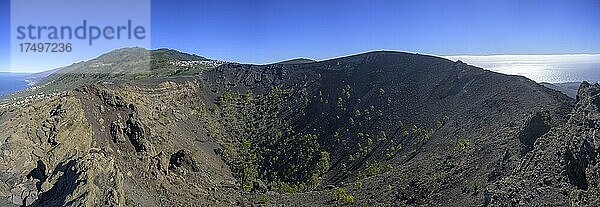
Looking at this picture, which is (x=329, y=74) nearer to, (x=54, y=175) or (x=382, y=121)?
(x=382, y=121)

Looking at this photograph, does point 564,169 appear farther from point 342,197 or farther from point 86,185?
point 86,185

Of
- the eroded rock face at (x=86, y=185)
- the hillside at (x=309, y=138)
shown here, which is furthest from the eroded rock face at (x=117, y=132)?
the eroded rock face at (x=86, y=185)

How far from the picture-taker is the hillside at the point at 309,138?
27.9 metres

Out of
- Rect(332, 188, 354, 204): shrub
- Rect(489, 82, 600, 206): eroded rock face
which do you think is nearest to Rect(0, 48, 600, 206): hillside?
Rect(489, 82, 600, 206): eroded rock face

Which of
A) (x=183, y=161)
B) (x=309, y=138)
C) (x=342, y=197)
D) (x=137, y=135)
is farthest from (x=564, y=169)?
(x=309, y=138)

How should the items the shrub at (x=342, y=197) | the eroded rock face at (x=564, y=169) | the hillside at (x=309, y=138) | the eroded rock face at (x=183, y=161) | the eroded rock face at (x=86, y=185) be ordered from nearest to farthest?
the eroded rock face at (x=564, y=169) → the eroded rock face at (x=86, y=185) → the hillside at (x=309, y=138) → the shrub at (x=342, y=197) → the eroded rock face at (x=183, y=161)

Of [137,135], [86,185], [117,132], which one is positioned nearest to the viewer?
[86,185]

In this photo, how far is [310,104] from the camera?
3061 inches

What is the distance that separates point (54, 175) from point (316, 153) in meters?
38.0

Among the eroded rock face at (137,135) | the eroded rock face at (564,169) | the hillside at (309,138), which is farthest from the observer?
the eroded rock face at (137,135)

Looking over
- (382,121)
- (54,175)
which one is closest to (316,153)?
(382,121)

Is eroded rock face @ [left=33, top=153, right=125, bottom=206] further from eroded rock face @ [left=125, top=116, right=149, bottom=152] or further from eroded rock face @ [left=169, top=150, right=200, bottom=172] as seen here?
eroded rock face @ [left=169, top=150, right=200, bottom=172]

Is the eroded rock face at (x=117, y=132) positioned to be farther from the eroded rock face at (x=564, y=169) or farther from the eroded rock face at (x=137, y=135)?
the eroded rock face at (x=564, y=169)

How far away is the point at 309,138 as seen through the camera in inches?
2594
